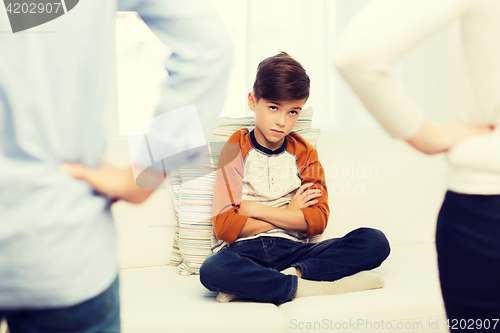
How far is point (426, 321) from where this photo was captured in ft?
3.38

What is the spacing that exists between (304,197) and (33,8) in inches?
40.6

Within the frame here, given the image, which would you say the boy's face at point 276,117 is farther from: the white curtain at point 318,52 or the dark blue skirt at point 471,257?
the dark blue skirt at point 471,257

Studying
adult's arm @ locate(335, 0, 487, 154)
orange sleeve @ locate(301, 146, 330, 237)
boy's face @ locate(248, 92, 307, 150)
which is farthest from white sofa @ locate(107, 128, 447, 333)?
adult's arm @ locate(335, 0, 487, 154)

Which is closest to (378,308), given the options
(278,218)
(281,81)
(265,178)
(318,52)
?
(278,218)

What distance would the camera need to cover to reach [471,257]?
454mm

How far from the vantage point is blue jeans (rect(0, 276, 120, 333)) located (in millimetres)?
388

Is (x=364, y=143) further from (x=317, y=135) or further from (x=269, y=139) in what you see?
(x=269, y=139)

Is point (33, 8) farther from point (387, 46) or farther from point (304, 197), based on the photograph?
point (304, 197)

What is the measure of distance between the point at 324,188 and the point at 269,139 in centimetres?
25

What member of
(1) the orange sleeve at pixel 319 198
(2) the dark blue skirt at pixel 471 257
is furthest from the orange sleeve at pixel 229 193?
(2) the dark blue skirt at pixel 471 257

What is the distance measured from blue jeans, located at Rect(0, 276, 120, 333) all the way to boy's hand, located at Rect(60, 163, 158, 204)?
101 mm

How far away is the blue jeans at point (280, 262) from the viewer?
1.06 meters

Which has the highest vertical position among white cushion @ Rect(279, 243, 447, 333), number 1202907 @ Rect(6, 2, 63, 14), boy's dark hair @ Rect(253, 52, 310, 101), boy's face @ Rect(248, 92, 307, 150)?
number 1202907 @ Rect(6, 2, 63, 14)

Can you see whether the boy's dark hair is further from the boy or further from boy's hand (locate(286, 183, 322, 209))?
boy's hand (locate(286, 183, 322, 209))
